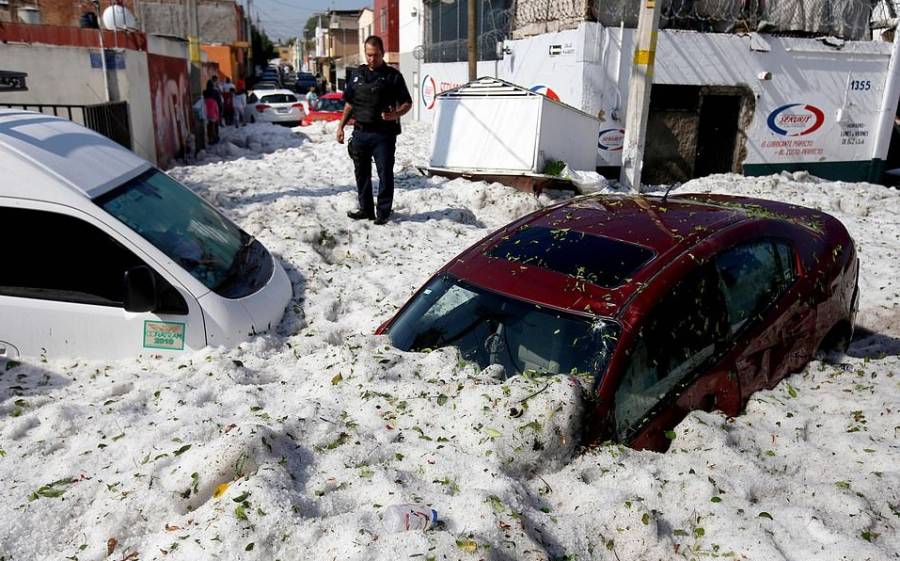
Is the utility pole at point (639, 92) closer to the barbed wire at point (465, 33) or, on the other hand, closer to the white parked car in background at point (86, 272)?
the barbed wire at point (465, 33)

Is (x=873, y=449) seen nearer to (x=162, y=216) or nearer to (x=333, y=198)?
(x=162, y=216)

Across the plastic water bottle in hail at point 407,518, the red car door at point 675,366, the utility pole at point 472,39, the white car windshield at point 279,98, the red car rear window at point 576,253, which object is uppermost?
the utility pole at point 472,39

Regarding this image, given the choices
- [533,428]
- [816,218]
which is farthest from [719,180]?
[533,428]

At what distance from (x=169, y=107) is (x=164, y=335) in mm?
11583

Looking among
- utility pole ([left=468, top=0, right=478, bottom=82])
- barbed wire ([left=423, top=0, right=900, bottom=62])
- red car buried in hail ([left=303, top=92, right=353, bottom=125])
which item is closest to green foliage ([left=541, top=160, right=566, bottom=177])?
barbed wire ([left=423, top=0, right=900, bottom=62])

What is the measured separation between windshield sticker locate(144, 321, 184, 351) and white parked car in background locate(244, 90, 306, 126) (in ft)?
73.5

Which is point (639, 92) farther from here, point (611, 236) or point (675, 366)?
point (675, 366)

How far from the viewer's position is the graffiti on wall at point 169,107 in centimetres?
1332

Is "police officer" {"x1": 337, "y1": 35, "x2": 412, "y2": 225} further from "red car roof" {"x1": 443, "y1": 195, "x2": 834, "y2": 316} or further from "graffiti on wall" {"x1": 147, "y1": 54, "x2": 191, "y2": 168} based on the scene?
"graffiti on wall" {"x1": 147, "y1": 54, "x2": 191, "y2": 168}

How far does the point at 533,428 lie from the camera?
308 centimetres

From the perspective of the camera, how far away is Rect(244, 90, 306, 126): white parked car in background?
1001 inches

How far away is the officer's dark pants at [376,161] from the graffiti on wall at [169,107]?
6439 mm

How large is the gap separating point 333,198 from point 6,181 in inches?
218

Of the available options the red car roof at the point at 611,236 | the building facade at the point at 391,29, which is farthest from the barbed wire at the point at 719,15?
the building facade at the point at 391,29
